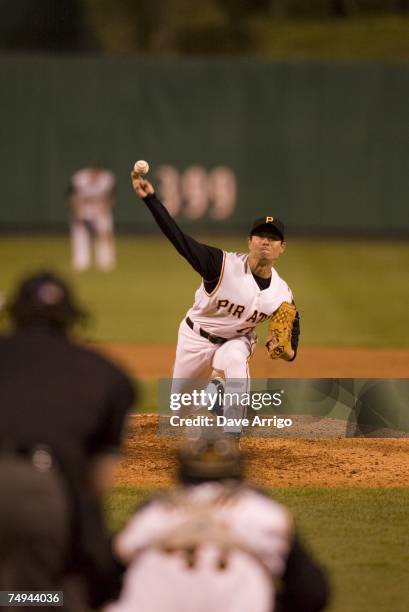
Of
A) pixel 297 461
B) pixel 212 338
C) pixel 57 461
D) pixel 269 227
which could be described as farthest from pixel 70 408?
pixel 297 461

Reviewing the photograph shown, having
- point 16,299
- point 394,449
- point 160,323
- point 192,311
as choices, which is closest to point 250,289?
point 192,311

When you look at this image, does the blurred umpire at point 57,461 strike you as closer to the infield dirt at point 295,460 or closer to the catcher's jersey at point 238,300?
the infield dirt at point 295,460

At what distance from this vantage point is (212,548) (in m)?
3.62

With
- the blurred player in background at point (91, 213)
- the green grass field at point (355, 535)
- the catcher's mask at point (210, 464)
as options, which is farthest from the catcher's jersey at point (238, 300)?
the blurred player in background at point (91, 213)

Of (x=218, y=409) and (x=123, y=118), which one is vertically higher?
(x=123, y=118)

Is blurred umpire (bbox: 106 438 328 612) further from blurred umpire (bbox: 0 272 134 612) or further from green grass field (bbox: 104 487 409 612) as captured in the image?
green grass field (bbox: 104 487 409 612)

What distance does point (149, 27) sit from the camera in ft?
113

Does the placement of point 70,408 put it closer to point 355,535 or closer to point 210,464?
point 210,464

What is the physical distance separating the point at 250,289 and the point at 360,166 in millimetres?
17360

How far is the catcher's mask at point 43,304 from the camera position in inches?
160

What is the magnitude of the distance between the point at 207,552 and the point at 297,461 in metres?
5.51

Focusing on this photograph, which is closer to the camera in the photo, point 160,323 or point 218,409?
point 218,409

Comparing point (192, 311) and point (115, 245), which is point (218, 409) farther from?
point (115, 245)

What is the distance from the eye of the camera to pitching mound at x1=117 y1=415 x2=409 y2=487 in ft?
28.0
